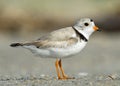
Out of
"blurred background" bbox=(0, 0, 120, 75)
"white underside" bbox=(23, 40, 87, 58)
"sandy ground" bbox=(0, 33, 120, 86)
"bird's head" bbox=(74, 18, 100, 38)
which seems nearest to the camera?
"white underside" bbox=(23, 40, 87, 58)

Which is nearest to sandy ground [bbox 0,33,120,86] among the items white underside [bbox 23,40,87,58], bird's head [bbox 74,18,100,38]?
white underside [bbox 23,40,87,58]

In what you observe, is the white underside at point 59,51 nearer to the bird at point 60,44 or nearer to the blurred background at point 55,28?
the bird at point 60,44

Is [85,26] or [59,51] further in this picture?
[85,26]

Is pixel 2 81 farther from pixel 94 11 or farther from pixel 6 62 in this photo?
pixel 94 11

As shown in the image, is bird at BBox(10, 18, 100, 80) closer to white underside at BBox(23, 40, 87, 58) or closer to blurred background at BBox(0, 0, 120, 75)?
white underside at BBox(23, 40, 87, 58)

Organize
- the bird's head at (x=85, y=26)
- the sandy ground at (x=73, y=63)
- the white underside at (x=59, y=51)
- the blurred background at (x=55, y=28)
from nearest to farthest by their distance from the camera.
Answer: the white underside at (x=59, y=51), the bird's head at (x=85, y=26), the sandy ground at (x=73, y=63), the blurred background at (x=55, y=28)

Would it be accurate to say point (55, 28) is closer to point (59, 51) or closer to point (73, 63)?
point (73, 63)

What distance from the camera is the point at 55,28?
22.7 metres

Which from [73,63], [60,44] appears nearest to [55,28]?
[73,63]

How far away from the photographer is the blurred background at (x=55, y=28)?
1433 centimetres

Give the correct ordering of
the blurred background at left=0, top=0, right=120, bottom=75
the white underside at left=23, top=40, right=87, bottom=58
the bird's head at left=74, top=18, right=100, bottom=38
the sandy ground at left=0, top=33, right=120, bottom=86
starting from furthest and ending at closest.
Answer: the blurred background at left=0, top=0, right=120, bottom=75 → the sandy ground at left=0, top=33, right=120, bottom=86 → the bird's head at left=74, top=18, right=100, bottom=38 → the white underside at left=23, top=40, right=87, bottom=58

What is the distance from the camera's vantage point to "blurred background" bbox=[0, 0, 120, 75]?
47.0ft

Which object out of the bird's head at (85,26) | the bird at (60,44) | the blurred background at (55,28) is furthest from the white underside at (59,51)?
the blurred background at (55,28)

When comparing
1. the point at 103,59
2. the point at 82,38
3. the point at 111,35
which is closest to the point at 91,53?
the point at 103,59
